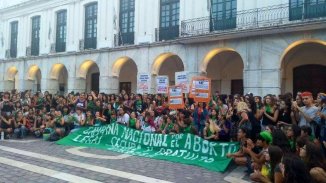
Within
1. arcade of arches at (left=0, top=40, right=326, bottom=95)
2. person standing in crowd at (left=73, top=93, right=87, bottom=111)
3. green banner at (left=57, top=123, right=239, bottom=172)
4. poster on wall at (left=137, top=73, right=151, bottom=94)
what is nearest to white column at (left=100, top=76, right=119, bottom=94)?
arcade of arches at (left=0, top=40, right=326, bottom=95)

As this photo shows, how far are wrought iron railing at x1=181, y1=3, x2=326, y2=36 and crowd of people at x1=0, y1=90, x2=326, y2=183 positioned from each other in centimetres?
488

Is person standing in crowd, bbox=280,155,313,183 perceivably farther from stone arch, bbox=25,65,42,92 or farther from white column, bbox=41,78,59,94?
stone arch, bbox=25,65,42,92

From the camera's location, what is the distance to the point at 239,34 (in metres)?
15.1

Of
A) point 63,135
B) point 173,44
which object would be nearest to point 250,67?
point 173,44

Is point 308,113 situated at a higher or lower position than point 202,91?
lower

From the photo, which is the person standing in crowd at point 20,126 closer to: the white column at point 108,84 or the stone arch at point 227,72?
the white column at point 108,84

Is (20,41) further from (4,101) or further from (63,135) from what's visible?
(63,135)

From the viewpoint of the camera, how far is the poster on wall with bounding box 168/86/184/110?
11.4 m

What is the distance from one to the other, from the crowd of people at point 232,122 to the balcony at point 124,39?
6423mm

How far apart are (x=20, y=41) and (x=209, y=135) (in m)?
23.2

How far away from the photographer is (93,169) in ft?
25.6

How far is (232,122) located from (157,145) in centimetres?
223

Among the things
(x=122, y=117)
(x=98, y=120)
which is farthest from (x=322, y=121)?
(x=98, y=120)

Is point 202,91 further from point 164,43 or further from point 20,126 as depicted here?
point 164,43
